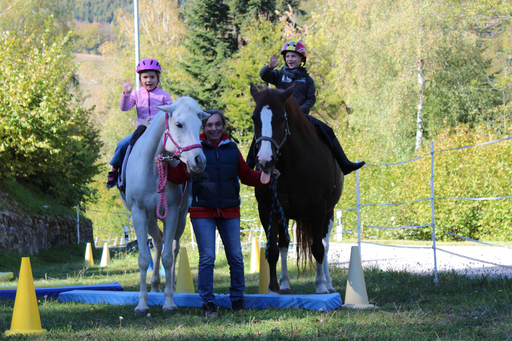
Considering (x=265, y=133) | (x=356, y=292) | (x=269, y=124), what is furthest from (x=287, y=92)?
(x=356, y=292)

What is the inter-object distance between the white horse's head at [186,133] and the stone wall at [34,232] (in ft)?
36.7

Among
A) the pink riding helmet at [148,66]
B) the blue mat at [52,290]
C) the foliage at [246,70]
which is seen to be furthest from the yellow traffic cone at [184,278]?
the foliage at [246,70]

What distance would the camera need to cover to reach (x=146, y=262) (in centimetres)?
571

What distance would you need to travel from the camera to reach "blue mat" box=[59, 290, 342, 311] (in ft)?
17.7

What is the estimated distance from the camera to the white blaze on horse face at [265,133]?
16.8 ft

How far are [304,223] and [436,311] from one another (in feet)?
7.95

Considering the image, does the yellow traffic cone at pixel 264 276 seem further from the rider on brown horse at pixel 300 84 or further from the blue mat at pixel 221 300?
the rider on brown horse at pixel 300 84

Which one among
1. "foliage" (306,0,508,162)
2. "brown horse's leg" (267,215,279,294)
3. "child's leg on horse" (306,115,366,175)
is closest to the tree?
"foliage" (306,0,508,162)

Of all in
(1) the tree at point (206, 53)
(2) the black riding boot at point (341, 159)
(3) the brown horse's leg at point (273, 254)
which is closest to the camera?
(3) the brown horse's leg at point (273, 254)

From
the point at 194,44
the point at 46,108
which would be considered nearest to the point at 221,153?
the point at 46,108

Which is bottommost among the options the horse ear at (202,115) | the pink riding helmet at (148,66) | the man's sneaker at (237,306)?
the man's sneaker at (237,306)

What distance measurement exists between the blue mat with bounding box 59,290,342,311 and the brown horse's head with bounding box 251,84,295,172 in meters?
1.47

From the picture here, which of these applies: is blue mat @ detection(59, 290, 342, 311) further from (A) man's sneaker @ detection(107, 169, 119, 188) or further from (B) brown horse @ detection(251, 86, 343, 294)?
(A) man's sneaker @ detection(107, 169, 119, 188)

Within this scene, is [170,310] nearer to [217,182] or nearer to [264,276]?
[217,182]
